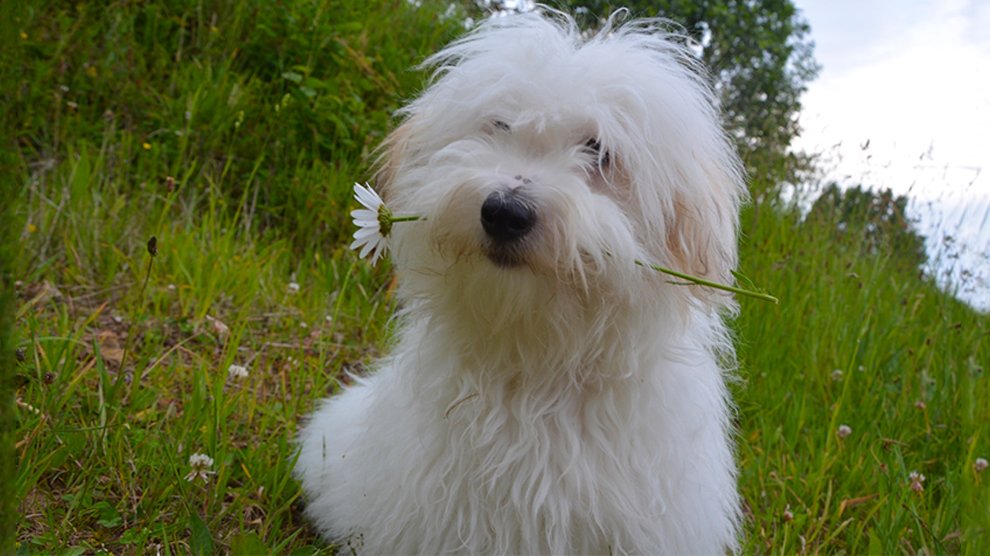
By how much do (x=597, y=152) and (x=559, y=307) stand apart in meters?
0.39

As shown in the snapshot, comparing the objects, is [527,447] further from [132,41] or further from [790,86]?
[790,86]

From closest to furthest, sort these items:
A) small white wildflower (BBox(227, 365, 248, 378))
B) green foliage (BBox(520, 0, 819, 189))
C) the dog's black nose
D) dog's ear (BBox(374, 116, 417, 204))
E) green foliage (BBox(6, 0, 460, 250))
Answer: the dog's black nose
dog's ear (BBox(374, 116, 417, 204))
small white wildflower (BBox(227, 365, 248, 378))
green foliage (BBox(6, 0, 460, 250))
green foliage (BBox(520, 0, 819, 189))

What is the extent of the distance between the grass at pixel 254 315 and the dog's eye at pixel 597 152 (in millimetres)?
1096

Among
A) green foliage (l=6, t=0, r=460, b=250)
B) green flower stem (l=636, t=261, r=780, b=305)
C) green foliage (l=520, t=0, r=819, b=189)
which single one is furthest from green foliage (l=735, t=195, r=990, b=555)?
green foliage (l=520, t=0, r=819, b=189)

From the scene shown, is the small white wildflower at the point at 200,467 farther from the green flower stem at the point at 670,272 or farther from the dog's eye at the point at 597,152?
the dog's eye at the point at 597,152

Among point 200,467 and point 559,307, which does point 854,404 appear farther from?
point 200,467

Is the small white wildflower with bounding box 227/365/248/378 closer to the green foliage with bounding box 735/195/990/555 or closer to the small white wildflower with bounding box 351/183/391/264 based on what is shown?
the small white wildflower with bounding box 351/183/391/264

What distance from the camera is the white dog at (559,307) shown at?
1833mm

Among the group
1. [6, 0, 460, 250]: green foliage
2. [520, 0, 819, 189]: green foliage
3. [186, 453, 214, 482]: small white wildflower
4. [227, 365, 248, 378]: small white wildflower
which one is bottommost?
[227, 365, 248, 378]: small white wildflower

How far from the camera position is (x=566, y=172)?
6.08 feet

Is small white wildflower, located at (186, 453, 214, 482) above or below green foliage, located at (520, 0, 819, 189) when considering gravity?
below

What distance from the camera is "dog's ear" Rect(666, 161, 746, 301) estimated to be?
203cm

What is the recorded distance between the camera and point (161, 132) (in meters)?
4.59

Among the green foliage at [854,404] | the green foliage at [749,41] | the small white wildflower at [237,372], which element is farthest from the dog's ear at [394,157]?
the green foliage at [749,41]
